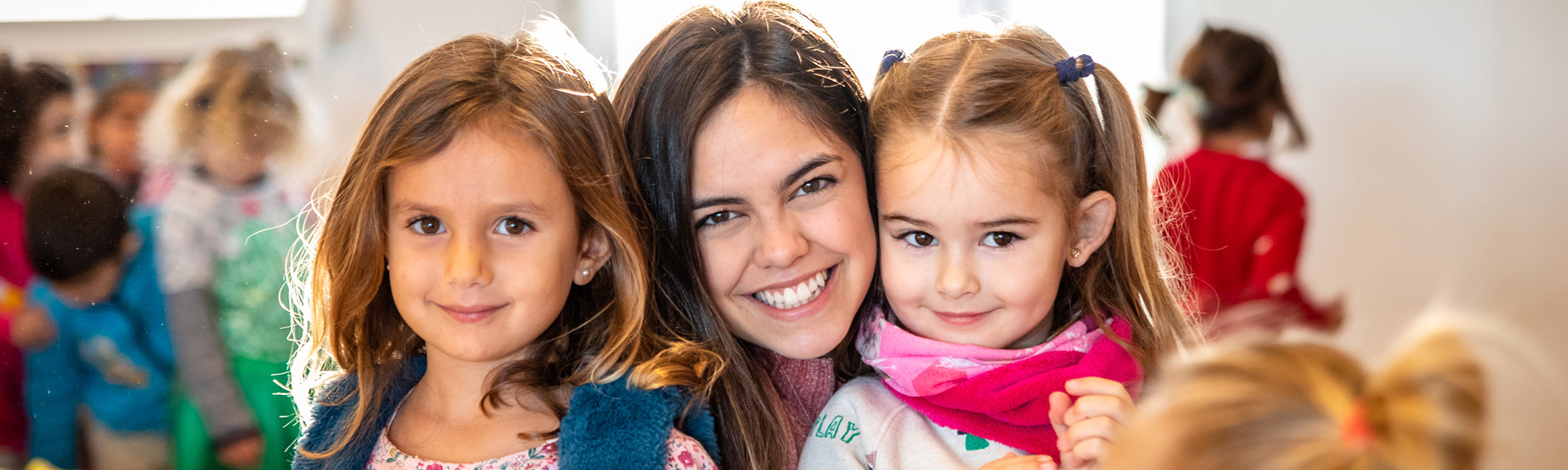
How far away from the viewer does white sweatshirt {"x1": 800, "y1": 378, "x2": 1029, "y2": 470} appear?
1108 millimetres

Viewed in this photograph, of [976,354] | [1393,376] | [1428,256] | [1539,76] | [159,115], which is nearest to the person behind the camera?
[1393,376]

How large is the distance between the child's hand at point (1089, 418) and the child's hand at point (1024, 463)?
30 mm

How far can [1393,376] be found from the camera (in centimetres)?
52

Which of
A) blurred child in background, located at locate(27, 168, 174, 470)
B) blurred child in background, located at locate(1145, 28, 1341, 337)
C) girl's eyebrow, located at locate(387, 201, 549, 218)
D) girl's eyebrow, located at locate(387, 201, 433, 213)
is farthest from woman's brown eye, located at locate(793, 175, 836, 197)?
blurred child in background, located at locate(1145, 28, 1341, 337)


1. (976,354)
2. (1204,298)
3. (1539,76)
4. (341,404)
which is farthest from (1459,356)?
(1539,76)

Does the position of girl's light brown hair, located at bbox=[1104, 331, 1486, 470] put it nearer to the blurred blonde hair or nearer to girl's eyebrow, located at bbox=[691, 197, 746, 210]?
girl's eyebrow, located at bbox=[691, 197, 746, 210]

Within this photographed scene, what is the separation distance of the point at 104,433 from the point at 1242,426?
1.17m

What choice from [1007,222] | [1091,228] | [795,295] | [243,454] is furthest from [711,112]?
[243,454]

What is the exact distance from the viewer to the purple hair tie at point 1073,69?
1142mm

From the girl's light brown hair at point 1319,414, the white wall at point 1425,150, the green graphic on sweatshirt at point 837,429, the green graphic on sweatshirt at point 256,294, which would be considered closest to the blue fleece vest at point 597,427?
the green graphic on sweatshirt at point 837,429

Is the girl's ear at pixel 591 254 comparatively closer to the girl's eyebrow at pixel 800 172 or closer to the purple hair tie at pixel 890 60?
the girl's eyebrow at pixel 800 172

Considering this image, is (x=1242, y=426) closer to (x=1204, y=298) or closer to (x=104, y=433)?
(x=104, y=433)

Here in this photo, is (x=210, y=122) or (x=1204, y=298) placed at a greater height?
(x=210, y=122)

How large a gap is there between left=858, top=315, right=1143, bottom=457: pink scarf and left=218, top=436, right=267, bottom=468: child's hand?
0.99 meters
